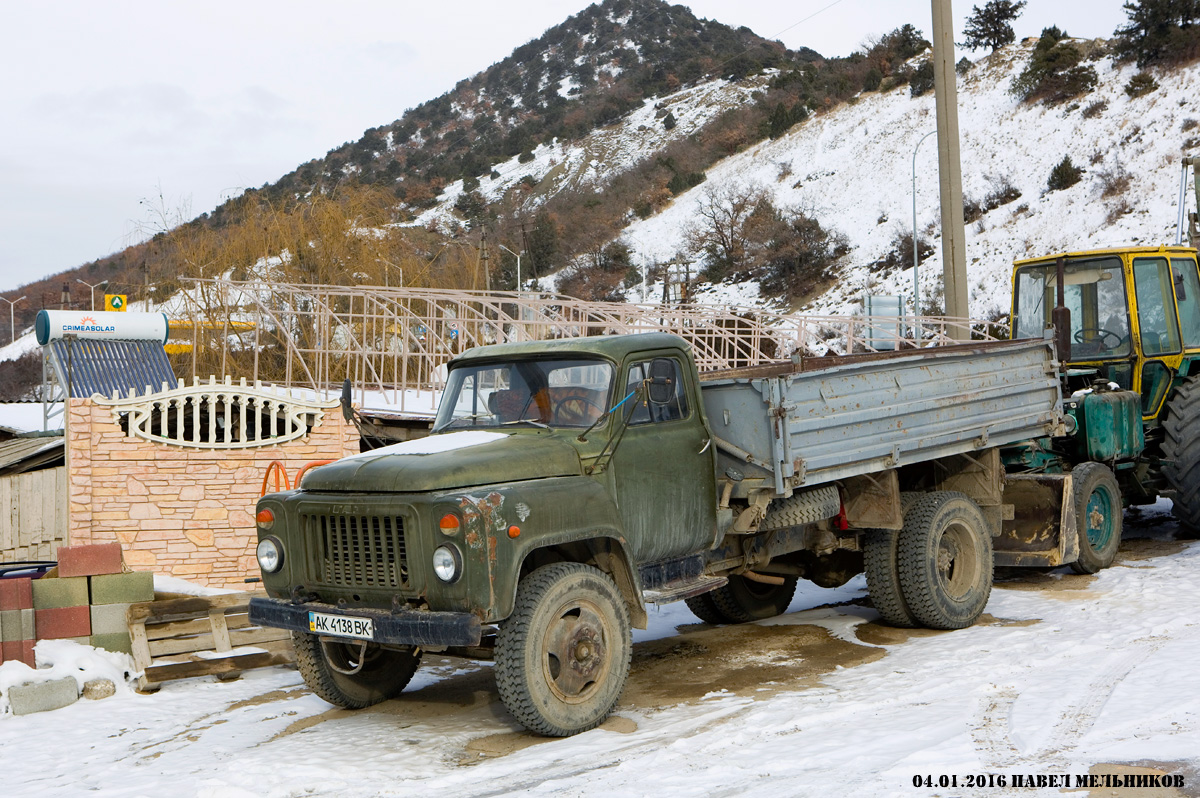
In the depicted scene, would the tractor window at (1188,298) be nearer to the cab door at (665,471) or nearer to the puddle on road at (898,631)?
the puddle on road at (898,631)

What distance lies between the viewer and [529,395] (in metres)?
6.96

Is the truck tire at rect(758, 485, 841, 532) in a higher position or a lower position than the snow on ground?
higher

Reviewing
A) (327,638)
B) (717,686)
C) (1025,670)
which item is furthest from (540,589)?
(1025,670)

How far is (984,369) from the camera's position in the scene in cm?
895

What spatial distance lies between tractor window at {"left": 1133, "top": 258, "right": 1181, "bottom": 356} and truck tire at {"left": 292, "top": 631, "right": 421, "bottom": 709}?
846cm

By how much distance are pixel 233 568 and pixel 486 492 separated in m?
6.35

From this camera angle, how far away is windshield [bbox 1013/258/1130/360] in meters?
11.5

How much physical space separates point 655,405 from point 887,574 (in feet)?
9.16

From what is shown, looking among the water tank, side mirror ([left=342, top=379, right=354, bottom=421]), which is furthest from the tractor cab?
the water tank

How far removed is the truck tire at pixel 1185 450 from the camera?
10953 mm

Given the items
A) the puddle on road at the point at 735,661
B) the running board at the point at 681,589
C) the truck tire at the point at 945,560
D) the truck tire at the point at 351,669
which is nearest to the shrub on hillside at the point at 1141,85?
the truck tire at the point at 945,560

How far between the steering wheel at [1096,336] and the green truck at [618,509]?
2.46 m

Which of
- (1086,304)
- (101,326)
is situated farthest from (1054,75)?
(101,326)

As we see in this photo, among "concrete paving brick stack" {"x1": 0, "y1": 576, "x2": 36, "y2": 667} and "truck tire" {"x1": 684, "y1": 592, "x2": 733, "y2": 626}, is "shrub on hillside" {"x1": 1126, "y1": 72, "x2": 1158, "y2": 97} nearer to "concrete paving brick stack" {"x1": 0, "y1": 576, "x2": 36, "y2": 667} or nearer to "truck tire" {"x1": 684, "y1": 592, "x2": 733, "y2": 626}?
"truck tire" {"x1": 684, "y1": 592, "x2": 733, "y2": 626}
